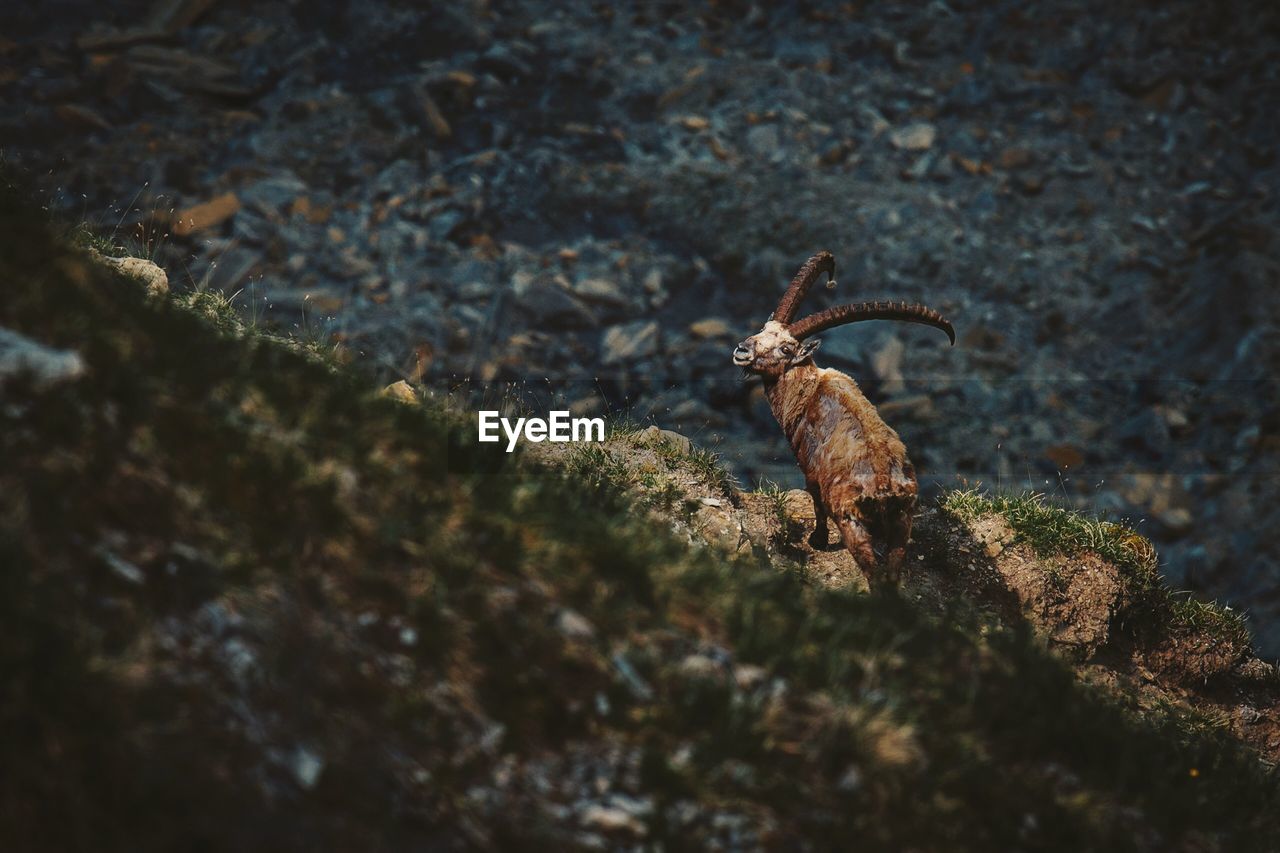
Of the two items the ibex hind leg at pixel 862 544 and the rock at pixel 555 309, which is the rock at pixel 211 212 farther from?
the ibex hind leg at pixel 862 544

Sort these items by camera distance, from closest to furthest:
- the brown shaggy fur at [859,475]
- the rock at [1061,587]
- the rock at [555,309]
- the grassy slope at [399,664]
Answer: the grassy slope at [399,664], the brown shaggy fur at [859,475], the rock at [1061,587], the rock at [555,309]

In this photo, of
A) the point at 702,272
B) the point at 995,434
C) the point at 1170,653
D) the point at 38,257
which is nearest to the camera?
the point at 38,257

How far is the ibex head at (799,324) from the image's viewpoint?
33.7 feet

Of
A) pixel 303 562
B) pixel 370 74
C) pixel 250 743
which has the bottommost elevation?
pixel 250 743

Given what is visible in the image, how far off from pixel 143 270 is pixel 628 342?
1302 centimetres

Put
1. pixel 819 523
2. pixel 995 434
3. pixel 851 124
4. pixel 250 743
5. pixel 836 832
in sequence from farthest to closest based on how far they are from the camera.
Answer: pixel 851 124 → pixel 995 434 → pixel 819 523 → pixel 836 832 → pixel 250 743

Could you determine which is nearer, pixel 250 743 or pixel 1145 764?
pixel 250 743

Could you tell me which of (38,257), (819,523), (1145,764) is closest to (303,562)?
(38,257)

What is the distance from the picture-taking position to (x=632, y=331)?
2366 cm

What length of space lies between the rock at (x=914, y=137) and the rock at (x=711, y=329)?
6155mm

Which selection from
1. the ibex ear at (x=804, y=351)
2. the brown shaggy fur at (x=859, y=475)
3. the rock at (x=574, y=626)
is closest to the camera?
the rock at (x=574, y=626)

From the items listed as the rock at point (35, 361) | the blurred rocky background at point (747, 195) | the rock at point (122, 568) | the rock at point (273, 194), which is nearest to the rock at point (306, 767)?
Answer: the rock at point (122, 568)

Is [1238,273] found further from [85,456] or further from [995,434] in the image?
[85,456]

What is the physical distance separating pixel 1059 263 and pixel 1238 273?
335 cm
